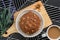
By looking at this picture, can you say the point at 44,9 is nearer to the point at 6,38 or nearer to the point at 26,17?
the point at 26,17

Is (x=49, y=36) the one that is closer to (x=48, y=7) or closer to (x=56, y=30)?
(x=56, y=30)

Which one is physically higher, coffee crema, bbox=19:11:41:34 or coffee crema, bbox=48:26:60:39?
coffee crema, bbox=19:11:41:34

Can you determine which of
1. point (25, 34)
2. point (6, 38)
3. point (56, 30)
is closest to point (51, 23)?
point (56, 30)

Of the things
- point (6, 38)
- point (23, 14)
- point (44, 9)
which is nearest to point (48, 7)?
point (44, 9)

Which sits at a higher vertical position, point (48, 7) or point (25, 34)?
point (48, 7)
